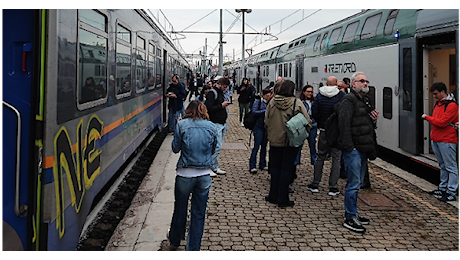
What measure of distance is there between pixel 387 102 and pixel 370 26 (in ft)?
7.09

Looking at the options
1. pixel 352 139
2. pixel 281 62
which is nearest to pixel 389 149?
pixel 352 139

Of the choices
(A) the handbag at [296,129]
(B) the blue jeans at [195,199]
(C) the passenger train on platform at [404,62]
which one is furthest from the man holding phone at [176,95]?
(B) the blue jeans at [195,199]

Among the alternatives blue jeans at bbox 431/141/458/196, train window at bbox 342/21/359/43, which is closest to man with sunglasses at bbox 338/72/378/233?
blue jeans at bbox 431/141/458/196

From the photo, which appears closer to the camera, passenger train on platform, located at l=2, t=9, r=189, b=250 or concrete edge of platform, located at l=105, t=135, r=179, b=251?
passenger train on platform, located at l=2, t=9, r=189, b=250

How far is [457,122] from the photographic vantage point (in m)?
6.45

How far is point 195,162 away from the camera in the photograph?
13.9 feet

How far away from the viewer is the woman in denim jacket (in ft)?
14.0

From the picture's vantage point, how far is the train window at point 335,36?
12.6 m

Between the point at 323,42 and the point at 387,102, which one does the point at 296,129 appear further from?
the point at 323,42

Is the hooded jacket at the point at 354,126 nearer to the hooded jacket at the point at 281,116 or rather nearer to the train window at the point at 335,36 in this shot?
the hooded jacket at the point at 281,116

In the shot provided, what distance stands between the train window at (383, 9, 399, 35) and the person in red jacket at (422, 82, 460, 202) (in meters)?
3.00

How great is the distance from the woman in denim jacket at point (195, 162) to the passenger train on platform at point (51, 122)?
961 millimetres

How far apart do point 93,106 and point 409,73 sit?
20.3ft

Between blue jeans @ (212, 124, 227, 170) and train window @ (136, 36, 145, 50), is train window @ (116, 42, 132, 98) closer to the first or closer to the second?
train window @ (136, 36, 145, 50)
